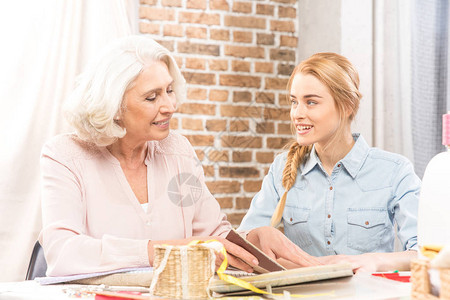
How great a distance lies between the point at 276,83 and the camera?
9.59ft

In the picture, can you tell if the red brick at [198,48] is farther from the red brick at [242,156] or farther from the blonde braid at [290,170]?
the blonde braid at [290,170]

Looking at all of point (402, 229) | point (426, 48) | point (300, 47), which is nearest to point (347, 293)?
point (402, 229)

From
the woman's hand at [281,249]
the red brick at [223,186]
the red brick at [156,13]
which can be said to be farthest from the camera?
the red brick at [223,186]

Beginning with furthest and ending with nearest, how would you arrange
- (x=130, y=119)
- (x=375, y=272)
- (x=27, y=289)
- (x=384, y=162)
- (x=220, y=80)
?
(x=220, y=80)
(x=384, y=162)
(x=130, y=119)
(x=375, y=272)
(x=27, y=289)

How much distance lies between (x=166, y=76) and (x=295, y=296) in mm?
861

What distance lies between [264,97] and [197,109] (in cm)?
38

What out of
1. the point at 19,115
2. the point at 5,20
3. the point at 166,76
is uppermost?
the point at 5,20

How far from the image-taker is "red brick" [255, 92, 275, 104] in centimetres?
288

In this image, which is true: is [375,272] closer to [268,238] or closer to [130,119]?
[268,238]

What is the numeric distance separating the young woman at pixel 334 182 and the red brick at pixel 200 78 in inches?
40.7

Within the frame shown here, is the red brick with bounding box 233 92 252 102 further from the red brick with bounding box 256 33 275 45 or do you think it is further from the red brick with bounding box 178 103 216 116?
the red brick with bounding box 256 33 275 45

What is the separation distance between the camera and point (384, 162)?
1.71 m

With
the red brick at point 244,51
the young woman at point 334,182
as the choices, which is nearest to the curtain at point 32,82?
the red brick at point 244,51

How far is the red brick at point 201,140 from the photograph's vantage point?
2.74m
